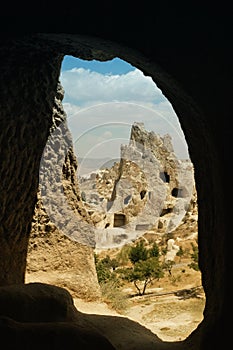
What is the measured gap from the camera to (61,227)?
22.6 ft

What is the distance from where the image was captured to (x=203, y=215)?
3.33 m

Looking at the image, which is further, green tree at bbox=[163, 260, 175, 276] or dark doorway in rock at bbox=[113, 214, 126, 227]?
dark doorway in rock at bbox=[113, 214, 126, 227]

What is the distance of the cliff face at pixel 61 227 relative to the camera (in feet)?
21.7

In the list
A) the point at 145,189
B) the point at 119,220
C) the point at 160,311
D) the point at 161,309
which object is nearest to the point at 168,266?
the point at 161,309

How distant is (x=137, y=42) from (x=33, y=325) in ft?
6.43

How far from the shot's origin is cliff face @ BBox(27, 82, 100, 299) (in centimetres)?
662

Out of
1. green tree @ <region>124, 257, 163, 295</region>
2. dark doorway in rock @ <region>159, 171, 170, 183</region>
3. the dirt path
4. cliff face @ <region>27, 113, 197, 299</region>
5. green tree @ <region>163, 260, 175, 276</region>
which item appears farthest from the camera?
dark doorway in rock @ <region>159, 171, 170, 183</region>

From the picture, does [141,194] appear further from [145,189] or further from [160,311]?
[160,311]

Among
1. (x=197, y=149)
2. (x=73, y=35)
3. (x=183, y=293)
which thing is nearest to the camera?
(x=73, y=35)

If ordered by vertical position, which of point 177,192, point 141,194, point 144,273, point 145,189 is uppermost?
point 177,192

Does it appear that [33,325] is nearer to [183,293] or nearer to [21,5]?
[21,5]

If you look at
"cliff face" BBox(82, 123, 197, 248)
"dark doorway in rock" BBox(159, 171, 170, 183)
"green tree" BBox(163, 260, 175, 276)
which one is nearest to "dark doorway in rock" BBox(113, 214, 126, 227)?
"cliff face" BBox(82, 123, 197, 248)

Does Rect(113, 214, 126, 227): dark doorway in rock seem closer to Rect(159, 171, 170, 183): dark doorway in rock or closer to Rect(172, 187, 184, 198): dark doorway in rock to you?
Rect(159, 171, 170, 183): dark doorway in rock

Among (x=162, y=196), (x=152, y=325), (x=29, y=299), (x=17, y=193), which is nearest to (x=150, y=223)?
(x=162, y=196)
